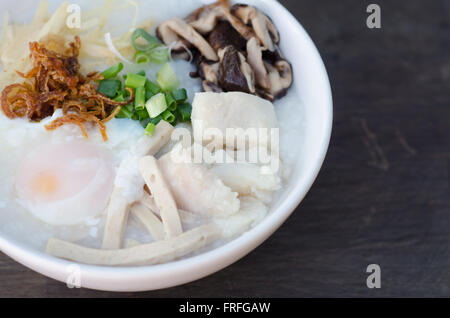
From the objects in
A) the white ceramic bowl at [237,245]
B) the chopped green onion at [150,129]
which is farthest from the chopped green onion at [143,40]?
the white ceramic bowl at [237,245]

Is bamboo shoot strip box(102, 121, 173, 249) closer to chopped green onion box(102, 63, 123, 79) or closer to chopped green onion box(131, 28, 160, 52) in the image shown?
chopped green onion box(102, 63, 123, 79)

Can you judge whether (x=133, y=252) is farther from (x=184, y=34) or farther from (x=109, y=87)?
(x=184, y=34)

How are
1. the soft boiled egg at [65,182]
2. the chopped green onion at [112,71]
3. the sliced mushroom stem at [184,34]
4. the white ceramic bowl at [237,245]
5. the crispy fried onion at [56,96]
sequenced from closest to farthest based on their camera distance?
the white ceramic bowl at [237,245]
the soft boiled egg at [65,182]
the crispy fried onion at [56,96]
the chopped green onion at [112,71]
the sliced mushroom stem at [184,34]

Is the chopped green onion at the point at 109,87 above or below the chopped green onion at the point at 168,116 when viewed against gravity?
above

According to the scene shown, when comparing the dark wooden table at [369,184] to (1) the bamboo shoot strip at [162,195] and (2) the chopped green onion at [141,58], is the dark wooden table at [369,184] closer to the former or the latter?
(1) the bamboo shoot strip at [162,195]

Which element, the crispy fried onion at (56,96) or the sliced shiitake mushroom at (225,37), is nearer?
the crispy fried onion at (56,96)

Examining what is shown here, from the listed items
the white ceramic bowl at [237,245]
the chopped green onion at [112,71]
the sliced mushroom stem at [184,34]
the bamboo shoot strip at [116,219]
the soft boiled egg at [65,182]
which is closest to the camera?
the white ceramic bowl at [237,245]
